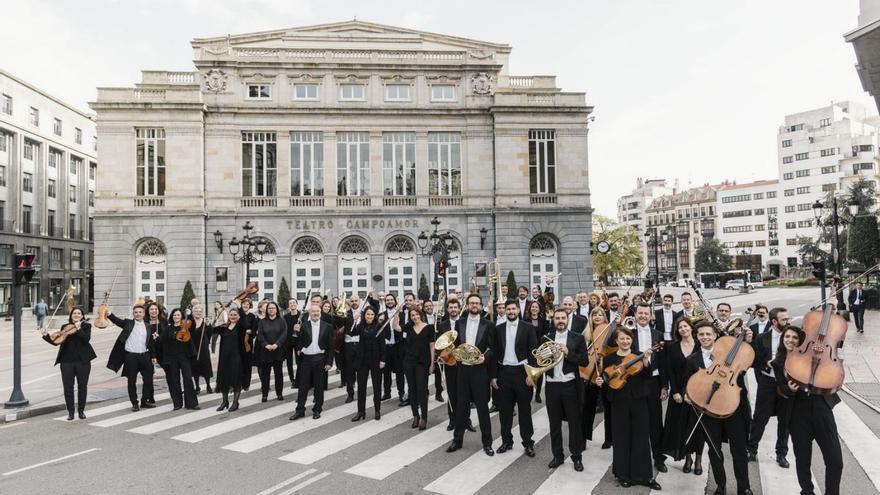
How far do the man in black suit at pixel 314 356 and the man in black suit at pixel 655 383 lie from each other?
559cm

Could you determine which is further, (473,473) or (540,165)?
(540,165)

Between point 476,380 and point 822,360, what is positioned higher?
point 822,360

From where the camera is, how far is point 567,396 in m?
7.55

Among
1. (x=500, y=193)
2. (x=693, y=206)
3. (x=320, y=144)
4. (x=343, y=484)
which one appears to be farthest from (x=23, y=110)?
(x=693, y=206)

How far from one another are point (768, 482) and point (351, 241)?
29.2 m

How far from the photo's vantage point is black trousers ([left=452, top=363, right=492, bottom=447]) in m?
8.14

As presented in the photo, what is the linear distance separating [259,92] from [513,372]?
30984 mm

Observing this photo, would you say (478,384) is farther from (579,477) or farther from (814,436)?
(814,436)

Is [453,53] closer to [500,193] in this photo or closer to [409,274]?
[500,193]

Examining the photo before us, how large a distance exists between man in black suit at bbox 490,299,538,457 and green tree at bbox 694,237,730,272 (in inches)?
3718

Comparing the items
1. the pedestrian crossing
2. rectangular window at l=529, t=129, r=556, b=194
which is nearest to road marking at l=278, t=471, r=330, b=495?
the pedestrian crossing

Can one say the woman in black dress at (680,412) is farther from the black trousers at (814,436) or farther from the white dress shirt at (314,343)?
the white dress shirt at (314,343)

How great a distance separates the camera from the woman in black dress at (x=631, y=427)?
6.75m

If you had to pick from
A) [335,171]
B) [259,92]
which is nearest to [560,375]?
[335,171]
